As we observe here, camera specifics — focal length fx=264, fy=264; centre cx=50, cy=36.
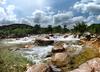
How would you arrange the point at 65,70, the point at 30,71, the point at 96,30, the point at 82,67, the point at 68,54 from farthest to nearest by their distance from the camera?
1. the point at 96,30
2. the point at 68,54
3. the point at 65,70
4. the point at 30,71
5. the point at 82,67

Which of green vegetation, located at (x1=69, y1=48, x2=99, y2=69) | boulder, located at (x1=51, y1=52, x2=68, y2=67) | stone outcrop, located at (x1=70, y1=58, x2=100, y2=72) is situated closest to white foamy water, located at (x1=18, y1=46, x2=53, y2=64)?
boulder, located at (x1=51, y1=52, x2=68, y2=67)

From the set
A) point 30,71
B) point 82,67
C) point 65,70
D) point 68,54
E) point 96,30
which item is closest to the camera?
point 82,67

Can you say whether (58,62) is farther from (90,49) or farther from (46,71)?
(46,71)

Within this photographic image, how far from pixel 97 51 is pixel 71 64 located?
7.87 feet

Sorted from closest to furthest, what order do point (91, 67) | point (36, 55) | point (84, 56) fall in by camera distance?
1. point (91, 67)
2. point (84, 56)
3. point (36, 55)

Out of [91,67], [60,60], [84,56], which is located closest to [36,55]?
[60,60]

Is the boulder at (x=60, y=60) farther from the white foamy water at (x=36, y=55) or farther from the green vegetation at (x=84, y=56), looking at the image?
the white foamy water at (x=36, y=55)

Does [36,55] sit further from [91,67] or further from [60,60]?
[91,67]

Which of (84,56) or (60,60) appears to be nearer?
(84,56)

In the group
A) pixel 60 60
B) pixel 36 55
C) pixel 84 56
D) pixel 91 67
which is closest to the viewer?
pixel 91 67

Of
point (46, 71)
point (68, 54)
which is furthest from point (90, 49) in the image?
point (46, 71)

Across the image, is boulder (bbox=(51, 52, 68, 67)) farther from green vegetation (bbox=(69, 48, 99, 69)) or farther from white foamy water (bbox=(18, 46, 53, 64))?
white foamy water (bbox=(18, 46, 53, 64))

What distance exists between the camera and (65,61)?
2062 centimetres

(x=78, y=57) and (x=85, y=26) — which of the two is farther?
(x=85, y=26)
